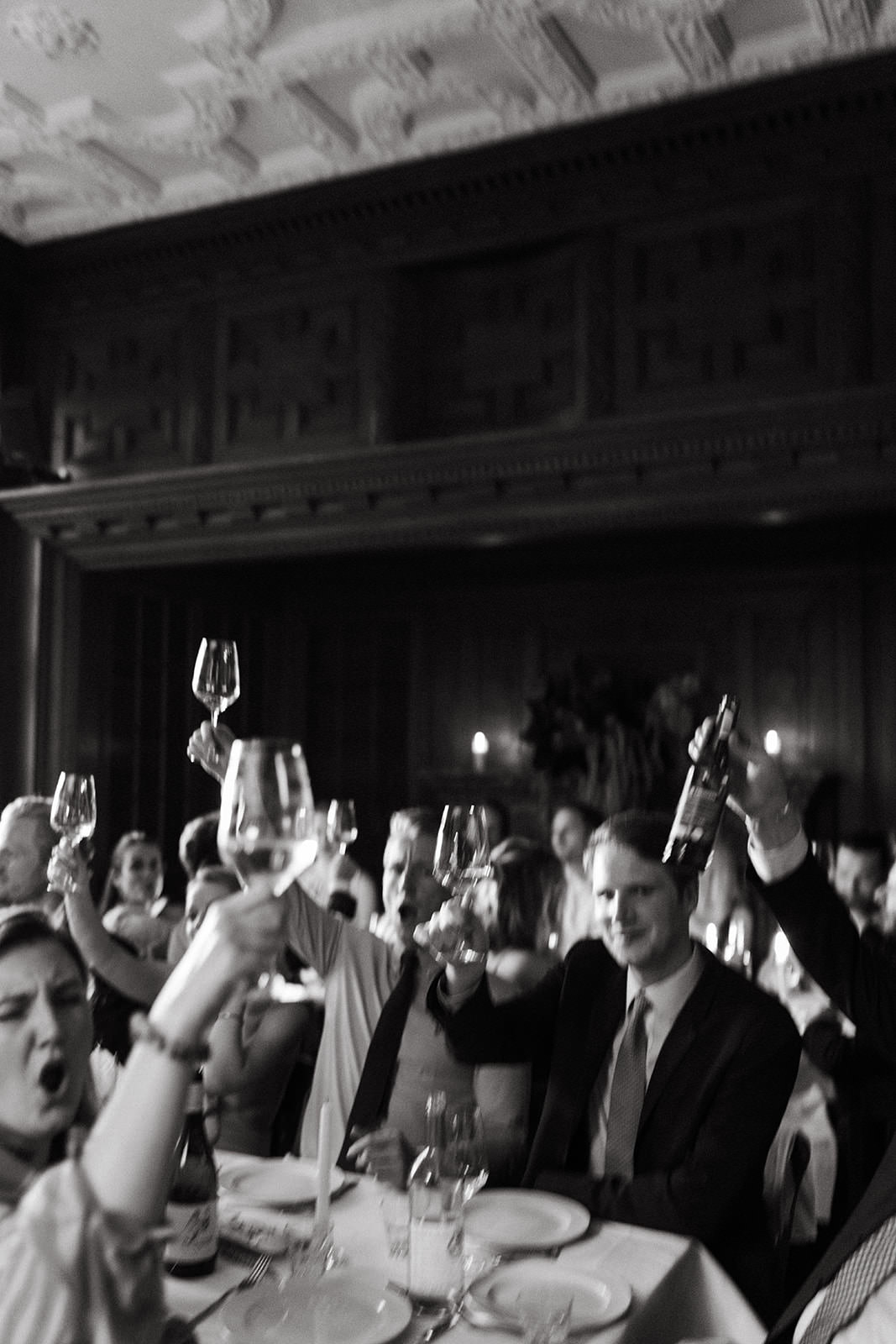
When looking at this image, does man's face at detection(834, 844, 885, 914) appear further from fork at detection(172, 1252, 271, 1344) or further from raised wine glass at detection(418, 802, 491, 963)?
fork at detection(172, 1252, 271, 1344)

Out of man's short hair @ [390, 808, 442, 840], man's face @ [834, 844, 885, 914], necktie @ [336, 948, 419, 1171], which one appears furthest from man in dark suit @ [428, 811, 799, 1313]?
man's face @ [834, 844, 885, 914]

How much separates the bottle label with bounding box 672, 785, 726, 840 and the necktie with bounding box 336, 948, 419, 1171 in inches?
43.7

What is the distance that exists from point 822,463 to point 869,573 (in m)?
1.26

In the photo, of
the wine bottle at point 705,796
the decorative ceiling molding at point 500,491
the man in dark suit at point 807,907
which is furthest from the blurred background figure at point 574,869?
the wine bottle at point 705,796

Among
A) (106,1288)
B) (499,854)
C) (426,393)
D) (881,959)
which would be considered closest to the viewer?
(106,1288)

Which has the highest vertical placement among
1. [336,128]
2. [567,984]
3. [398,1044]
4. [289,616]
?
[336,128]

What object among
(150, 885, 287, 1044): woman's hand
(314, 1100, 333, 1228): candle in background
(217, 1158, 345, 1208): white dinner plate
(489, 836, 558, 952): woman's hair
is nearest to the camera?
(150, 885, 287, 1044): woman's hand

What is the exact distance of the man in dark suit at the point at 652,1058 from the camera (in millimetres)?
2164

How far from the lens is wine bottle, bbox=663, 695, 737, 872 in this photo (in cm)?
188

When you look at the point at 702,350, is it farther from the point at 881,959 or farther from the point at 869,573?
the point at 881,959

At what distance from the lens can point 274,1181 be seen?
218 centimetres

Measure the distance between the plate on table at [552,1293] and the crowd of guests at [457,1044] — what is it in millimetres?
271

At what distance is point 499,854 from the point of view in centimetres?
362

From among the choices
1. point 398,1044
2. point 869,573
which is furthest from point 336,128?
point 398,1044
